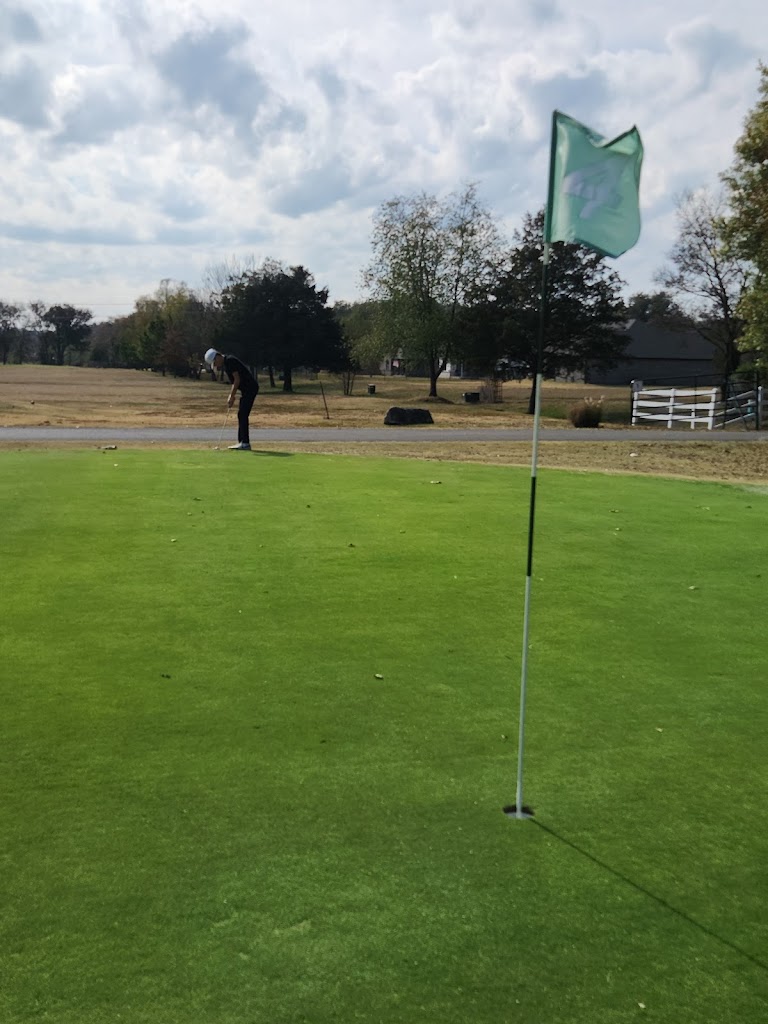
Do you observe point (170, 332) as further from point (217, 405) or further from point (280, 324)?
point (217, 405)

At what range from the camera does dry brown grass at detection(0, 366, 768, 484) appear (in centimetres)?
2135

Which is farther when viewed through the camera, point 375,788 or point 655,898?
point 375,788

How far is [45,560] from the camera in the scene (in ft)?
27.3

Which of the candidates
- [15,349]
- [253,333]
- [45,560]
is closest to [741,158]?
[45,560]

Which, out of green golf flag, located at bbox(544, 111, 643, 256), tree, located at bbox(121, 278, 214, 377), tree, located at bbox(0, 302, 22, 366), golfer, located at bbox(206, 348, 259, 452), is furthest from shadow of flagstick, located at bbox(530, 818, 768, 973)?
tree, located at bbox(0, 302, 22, 366)

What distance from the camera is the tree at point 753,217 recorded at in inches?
1073

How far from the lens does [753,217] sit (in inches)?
1109

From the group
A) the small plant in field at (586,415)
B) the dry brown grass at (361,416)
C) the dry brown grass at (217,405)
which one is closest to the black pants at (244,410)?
the dry brown grass at (361,416)

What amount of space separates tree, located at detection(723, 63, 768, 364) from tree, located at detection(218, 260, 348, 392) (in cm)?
3998

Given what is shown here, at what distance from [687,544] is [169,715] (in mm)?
6538

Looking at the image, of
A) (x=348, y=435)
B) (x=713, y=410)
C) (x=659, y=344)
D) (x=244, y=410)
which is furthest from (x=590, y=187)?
(x=659, y=344)

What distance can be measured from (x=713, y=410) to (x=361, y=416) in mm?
15488

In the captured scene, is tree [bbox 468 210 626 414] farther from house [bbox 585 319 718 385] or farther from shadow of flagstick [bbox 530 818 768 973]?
shadow of flagstick [bbox 530 818 768 973]

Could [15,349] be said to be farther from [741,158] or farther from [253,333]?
[741,158]
